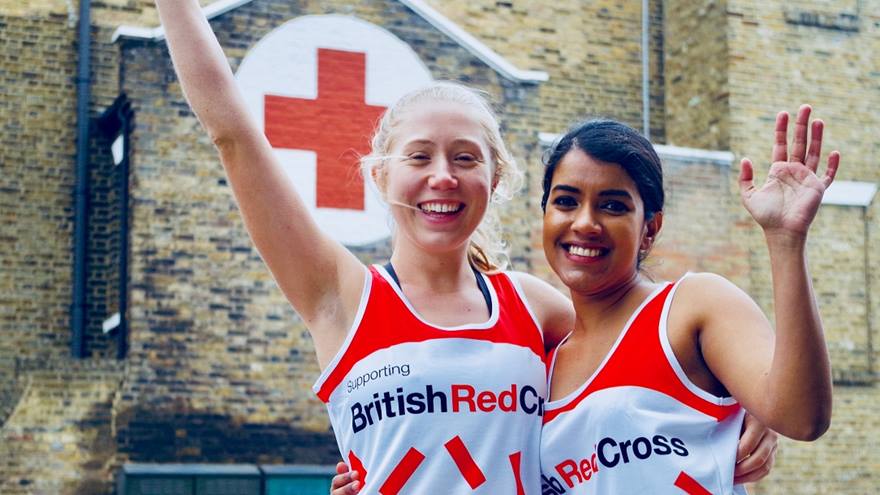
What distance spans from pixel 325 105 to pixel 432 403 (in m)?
9.45

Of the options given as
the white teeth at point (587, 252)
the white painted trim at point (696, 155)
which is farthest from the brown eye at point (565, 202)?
the white painted trim at point (696, 155)

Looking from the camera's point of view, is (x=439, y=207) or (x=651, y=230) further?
(x=651, y=230)

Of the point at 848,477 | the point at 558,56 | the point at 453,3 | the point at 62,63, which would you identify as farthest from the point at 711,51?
the point at 62,63

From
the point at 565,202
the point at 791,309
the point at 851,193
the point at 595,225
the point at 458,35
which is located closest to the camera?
the point at 791,309

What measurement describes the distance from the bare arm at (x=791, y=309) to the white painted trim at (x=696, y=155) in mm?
11211

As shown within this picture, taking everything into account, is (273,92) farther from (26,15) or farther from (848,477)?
(848,477)

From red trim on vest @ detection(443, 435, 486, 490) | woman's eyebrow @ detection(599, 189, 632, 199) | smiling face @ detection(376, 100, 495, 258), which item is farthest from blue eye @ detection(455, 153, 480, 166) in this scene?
red trim on vest @ detection(443, 435, 486, 490)

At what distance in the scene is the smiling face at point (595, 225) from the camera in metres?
3.42

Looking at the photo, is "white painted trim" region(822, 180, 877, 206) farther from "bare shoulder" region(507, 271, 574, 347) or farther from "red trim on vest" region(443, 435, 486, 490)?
"red trim on vest" region(443, 435, 486, 490)

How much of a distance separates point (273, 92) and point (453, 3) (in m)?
4.01

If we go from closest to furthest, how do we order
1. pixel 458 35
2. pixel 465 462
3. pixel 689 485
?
pixel 689 485
pixel 465 462
pixel 458 35

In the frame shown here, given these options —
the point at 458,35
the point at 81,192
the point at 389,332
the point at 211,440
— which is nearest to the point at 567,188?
the point at 389,332

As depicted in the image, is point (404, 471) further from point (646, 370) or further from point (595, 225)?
point (595, 225)

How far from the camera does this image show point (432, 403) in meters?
3.31
